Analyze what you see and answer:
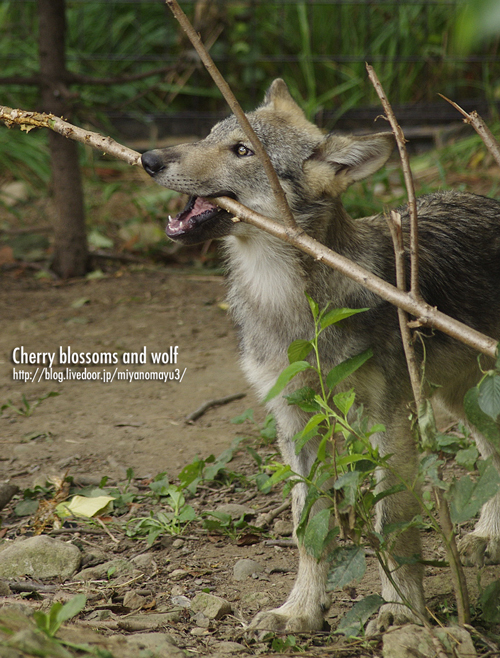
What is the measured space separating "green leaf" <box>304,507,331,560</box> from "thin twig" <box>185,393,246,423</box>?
2.23 m

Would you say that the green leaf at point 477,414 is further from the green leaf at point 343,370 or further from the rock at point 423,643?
the rock at point 423,643

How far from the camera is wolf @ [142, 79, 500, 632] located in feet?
9.35

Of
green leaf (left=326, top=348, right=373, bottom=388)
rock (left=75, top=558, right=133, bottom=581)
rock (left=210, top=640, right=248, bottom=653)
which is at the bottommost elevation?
rock (left=210, top=640, right=248, bottom=653)

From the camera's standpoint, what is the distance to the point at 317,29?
930cm

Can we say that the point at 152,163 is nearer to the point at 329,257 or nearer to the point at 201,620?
the point at 329,257

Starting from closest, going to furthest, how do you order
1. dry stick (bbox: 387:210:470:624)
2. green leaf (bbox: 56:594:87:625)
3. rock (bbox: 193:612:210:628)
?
1. green leaf (bbox: 56:594:87:625)
2. dry stick (bbox: 387:210:470:624)
3. rock (bbox: 193:612:210:628)

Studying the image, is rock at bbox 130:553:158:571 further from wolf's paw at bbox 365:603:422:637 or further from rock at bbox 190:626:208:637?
wolf's paw at bbox 365:603:422:637

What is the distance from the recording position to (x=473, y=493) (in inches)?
79.7

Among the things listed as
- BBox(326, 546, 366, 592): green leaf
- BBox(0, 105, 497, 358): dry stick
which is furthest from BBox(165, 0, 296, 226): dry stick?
BBox(326, 546, 366, 592): green leaf

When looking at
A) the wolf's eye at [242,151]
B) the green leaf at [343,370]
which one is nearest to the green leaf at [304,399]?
the green leaf at [343,370]

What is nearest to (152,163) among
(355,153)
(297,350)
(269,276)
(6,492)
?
(269,276)

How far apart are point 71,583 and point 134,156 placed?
1724 mm

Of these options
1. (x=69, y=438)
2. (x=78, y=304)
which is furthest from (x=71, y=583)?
(x=78, y=304)

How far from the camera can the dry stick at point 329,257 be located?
2.04 meters
